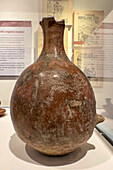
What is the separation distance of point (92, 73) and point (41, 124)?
0.94 m

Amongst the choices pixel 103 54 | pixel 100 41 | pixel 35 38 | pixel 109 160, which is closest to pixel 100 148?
pixel 109 160

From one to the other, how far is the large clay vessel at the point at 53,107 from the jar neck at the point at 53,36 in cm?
7

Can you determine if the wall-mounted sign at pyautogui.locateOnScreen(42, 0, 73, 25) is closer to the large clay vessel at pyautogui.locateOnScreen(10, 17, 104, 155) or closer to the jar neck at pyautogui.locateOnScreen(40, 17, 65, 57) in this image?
the jar neck at pyautogui.locateOnScreen(40, 17, 65, 57)

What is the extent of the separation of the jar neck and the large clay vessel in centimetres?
7

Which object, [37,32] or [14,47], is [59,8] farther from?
[14,47]

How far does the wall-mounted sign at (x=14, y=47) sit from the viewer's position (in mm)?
1903

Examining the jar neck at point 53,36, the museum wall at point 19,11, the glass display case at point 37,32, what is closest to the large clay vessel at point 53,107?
the jar neck at point 53,36

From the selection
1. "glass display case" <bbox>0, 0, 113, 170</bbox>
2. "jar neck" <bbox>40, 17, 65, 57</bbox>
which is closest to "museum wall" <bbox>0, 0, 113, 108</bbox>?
"glass display case" <bbox>0, 0, 113, 170</bbox>

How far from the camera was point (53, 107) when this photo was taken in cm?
55

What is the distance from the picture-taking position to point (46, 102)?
555 mm

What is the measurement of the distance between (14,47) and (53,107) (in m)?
1.57

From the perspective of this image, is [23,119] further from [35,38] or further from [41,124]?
[35,38]

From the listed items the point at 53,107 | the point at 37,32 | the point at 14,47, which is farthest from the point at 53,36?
the point at 14,47

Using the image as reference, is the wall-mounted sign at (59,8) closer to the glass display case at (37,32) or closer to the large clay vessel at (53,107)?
the glass display case at (37,32)
